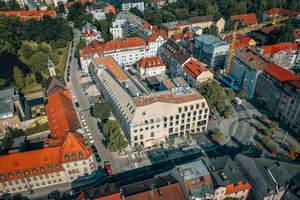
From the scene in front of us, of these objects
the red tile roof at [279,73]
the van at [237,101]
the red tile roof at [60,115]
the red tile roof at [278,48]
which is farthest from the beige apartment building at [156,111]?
the red tile roof at [278,48]

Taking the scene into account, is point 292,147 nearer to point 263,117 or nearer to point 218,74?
point 263,117

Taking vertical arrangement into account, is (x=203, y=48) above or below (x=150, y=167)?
above

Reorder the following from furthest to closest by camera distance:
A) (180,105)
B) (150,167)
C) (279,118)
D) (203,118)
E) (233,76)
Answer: (233,76)
(279,118)
(203,118)
(180,105)
(150,167)

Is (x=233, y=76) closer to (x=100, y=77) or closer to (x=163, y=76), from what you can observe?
(x=163, y=76)

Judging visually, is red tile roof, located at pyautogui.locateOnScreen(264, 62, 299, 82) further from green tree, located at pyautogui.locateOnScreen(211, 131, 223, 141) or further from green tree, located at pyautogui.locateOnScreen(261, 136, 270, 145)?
green tree, located at pyautogui.locateOnScreen(211, 131, 223, 141)

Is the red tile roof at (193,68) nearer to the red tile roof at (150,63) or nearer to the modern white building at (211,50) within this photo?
the modern white building at (211,50)

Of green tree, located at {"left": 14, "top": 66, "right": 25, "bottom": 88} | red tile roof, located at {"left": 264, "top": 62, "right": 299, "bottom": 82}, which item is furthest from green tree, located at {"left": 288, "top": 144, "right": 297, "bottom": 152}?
green tree, located at {"left": 14, "top": 66, "right": 25, "bottom": 88}

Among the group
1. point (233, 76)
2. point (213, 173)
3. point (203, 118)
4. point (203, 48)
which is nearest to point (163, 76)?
point (203, 48)
